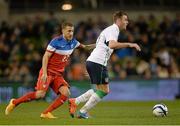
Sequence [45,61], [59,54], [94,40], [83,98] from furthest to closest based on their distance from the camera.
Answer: [94,40] → [83,98] → [59,54] → [45,61]

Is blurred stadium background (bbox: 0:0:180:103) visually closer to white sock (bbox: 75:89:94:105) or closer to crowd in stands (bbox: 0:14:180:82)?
crowd in stands (bbox: 0:14:180:82)

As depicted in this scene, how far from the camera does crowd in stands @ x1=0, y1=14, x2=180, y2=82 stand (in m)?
27.0

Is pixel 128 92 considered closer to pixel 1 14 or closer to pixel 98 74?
pixel 1 14

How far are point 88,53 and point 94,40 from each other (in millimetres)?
732

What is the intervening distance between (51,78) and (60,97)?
1.52 ft

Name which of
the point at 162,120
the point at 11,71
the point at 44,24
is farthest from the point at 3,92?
the point at 162,120

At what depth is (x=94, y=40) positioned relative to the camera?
28484 mm

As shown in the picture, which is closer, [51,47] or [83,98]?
[51,47]

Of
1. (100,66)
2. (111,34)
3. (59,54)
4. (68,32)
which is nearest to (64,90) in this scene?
(59,54)

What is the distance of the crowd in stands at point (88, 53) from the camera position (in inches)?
1062

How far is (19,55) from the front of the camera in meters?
28.2

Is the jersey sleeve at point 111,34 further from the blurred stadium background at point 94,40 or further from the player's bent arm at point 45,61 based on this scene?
the blurred stadium background at point 94,40

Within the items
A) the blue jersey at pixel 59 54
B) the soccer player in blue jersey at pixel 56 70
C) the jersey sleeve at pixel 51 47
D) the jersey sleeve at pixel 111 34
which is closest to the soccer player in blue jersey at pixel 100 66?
the jersey sleeve at pixel 111 34

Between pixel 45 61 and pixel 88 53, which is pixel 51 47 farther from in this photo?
pixel 88 53
